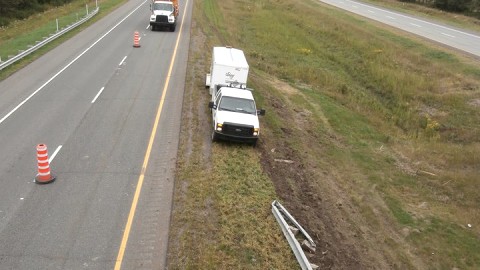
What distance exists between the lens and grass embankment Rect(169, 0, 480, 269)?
39.7 feet

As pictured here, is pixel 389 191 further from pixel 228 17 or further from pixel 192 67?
pixel 228 17

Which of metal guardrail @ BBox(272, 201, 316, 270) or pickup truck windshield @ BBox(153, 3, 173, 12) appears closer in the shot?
metal guardrail @ BBox(272, 201, 316, 270)

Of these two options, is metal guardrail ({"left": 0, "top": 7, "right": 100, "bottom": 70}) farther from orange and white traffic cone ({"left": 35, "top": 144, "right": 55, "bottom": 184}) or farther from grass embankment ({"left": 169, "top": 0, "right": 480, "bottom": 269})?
orange and white traffic cone ({"left": 35, "top": 144, "right": 55, "bottom": 184})

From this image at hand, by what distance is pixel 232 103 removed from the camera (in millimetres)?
18125

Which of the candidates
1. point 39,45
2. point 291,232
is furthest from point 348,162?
point 39,45

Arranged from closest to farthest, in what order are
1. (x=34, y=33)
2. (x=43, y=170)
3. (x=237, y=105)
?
1. (x=43, y=170)
2. (x=237, y=105)
3. (x=34, y=33)

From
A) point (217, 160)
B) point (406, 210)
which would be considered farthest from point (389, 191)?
point (217, 160)

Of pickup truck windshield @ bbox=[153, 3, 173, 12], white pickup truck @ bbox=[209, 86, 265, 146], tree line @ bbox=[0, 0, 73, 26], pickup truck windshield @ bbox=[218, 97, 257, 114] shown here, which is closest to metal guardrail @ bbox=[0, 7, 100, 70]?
pickup truck windshield @ bbox=[153, 3, 173, 12]

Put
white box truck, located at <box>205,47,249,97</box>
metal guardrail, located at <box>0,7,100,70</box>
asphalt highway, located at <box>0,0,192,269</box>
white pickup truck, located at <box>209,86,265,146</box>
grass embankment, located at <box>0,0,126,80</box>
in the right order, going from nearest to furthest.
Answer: asphalt highway, located at <box>0,0,192,269</box> < white pickup truck, located at <box>209,86,265,146</box> < white box truck, located at <box>205,47,249,97</box> < metal guardrail, located at <box>0,7,100,70</box> < grass embankment, located at <box>0,0,126,80</box>

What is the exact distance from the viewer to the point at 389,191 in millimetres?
16312

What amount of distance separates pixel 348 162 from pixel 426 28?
29765mm

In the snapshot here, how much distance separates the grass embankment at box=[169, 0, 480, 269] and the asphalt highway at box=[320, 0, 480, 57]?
3000mm

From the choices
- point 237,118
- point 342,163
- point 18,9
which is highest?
point 237,118

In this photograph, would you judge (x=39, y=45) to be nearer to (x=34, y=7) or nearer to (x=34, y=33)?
(x=34, y=33)
